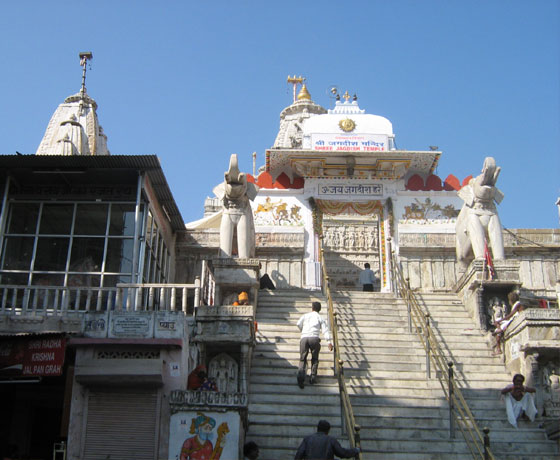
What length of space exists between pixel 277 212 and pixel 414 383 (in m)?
9.03

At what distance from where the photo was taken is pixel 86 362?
1061cm

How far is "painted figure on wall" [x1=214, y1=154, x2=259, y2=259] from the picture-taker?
1677 cm

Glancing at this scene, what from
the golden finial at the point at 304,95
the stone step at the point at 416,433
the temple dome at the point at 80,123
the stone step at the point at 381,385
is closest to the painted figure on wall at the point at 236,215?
the stone step at the point at 381,385

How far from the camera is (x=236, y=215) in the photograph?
17000 mm

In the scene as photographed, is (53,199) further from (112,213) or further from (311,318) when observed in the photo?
(311,318)

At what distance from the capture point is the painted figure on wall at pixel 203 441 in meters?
9.53

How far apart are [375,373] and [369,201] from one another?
27.7 ft

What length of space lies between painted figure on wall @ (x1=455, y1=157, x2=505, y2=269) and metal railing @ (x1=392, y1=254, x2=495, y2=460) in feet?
6.44

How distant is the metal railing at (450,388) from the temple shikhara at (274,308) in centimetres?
6

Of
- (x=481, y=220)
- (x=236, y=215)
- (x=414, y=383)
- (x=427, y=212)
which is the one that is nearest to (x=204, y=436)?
(x=414, y=383)

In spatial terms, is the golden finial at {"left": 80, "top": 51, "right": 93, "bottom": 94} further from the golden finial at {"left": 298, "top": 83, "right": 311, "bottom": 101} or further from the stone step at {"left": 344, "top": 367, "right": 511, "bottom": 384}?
the stone step at {"left": 344, "top": 367, "right": 511, "bottom": 384}

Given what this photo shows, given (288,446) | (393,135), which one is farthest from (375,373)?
(393,135)

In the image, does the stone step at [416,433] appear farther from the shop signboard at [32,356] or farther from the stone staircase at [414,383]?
the shop signboard at [32,356]

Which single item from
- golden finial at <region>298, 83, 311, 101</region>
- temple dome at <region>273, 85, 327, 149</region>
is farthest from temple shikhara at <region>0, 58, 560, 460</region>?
golden finial at <region>298, 83, 311, 101</region>
